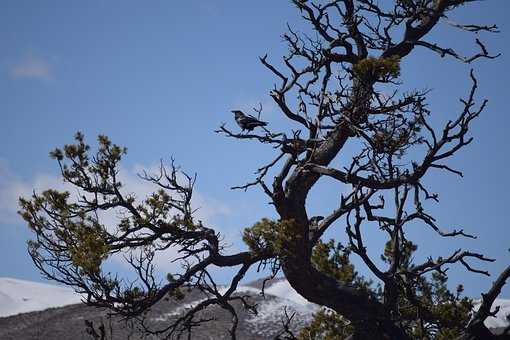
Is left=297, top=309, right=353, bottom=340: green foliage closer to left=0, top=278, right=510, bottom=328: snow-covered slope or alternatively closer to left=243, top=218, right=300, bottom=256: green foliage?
left=243, top=218, right=300, bottom=256: green foliage

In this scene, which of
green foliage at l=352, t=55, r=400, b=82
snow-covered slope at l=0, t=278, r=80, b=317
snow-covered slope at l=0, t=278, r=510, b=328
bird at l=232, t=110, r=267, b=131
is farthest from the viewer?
snow-covered slope at l=0, t=278, r=80, b=317

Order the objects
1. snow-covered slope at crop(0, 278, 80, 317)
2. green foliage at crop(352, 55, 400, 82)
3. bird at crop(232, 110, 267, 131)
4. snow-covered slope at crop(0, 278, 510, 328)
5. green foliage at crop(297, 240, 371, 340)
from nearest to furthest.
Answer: green foliage at crop(352, 55, 400, 82) → bird at crop(232, 110, 267, 131) → green foliage at crop(297, 240, 371, 340) → snow-covered slope at crop(0, 278, 510, 328) → snow-covered slope at crop(0, 278, 80, 317)

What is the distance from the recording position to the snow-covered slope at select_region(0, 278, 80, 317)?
36844 mm

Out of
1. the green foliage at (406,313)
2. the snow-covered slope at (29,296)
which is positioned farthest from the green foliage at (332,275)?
the snow-covered slope at (29,296)

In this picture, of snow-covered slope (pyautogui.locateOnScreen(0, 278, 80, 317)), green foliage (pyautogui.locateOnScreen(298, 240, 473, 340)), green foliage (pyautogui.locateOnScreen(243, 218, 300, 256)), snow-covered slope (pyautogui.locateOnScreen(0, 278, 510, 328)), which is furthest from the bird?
snow-covered slope (pyautogui.locateOnScreen(0, 278, 80, 317))

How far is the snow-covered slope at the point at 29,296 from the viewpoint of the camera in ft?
121

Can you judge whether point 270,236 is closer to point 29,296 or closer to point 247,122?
point 247,122

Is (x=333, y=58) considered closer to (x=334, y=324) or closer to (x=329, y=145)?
(x=329, y=145)

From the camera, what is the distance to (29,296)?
1618 inches

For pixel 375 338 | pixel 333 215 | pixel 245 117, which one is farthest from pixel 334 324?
pixel 245 117

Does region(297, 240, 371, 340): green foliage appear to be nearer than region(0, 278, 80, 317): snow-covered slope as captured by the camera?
Yes

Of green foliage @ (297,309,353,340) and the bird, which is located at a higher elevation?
the bird

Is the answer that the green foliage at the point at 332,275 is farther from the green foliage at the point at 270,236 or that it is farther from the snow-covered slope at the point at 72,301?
the snow-covered slope at the point at 72,301

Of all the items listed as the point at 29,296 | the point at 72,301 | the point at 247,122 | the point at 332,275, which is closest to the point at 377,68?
the point at 247,122
